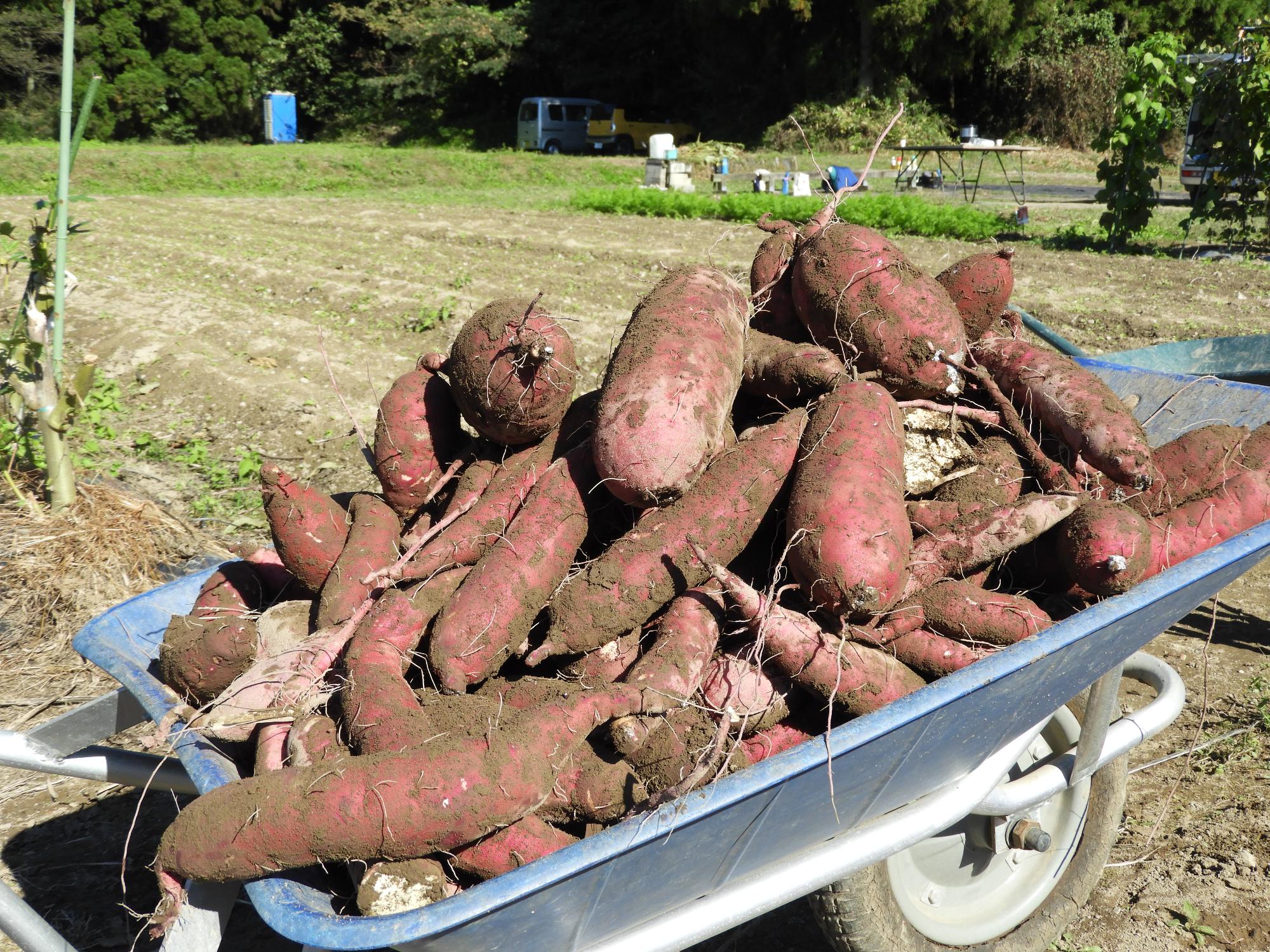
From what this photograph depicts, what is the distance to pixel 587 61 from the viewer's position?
30.1 meters

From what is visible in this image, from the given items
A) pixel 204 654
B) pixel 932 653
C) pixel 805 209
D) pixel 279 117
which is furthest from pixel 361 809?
pixel 279 117

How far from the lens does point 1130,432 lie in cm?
257

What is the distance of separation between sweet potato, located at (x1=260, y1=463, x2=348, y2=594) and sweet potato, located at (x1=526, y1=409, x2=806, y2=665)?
648 mm

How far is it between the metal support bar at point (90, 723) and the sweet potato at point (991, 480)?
2.08 meters

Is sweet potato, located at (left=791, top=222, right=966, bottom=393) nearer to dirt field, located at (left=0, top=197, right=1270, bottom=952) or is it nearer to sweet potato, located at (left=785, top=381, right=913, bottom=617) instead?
sweet potato, located at (left=785, top=381, right=913, bottom=617)

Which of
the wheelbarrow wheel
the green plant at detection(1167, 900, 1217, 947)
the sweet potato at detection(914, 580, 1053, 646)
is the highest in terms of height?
the sweet potato at detection(914, 580, 1053, 646)

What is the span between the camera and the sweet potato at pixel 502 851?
5.89 feet

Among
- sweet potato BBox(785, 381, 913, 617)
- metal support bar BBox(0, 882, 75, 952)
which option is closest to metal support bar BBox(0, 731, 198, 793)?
metal support bar BBox(0, 882, 75, 952)

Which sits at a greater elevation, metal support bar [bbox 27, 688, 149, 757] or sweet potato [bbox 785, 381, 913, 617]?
sweet potato [bbox 785, 381, 913, 617]

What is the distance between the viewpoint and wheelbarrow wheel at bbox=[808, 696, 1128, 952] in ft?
8.30

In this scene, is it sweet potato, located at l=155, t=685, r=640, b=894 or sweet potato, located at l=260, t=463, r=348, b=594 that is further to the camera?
sweet potato, located at l=260, t=463, r=348, b=594

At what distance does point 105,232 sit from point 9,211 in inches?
116

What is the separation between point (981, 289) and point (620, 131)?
26.0 metres

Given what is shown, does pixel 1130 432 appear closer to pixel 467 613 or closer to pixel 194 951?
pixel 467 613
